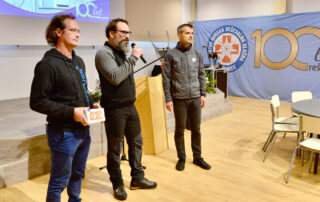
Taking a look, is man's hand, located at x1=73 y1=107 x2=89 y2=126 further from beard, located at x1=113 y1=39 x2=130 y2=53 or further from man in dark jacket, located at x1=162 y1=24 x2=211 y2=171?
man in dark jacket, located at x1=162 y1=24 x2=211 y2=171

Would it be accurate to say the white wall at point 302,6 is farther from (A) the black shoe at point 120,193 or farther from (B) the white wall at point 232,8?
(A) the black shoe at point 120,193

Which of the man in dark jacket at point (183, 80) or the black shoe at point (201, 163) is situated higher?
the man in dark jacket at point (183, 80)

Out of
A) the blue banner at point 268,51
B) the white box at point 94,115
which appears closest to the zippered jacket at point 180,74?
the white box at point 94,115

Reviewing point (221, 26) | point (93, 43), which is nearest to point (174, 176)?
point (93, 43)

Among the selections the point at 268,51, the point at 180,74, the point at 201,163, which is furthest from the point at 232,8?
the point at 201,163

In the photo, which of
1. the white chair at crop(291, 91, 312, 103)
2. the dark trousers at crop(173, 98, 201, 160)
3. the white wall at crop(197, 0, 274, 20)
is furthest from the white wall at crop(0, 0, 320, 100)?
the white chair at crop(291, 91, 312, 103)

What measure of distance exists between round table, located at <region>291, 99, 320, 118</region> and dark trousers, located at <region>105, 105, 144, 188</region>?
5.61ft

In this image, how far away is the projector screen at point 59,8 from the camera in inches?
196

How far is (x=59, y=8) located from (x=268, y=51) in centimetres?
493

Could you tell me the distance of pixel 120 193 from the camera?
2.54 m

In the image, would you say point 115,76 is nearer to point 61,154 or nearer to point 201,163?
point 61,154

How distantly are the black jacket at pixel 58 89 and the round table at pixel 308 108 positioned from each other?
7.46ft

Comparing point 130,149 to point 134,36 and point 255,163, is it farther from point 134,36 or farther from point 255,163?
point 134,36

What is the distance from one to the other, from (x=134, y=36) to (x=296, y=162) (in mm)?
5108
